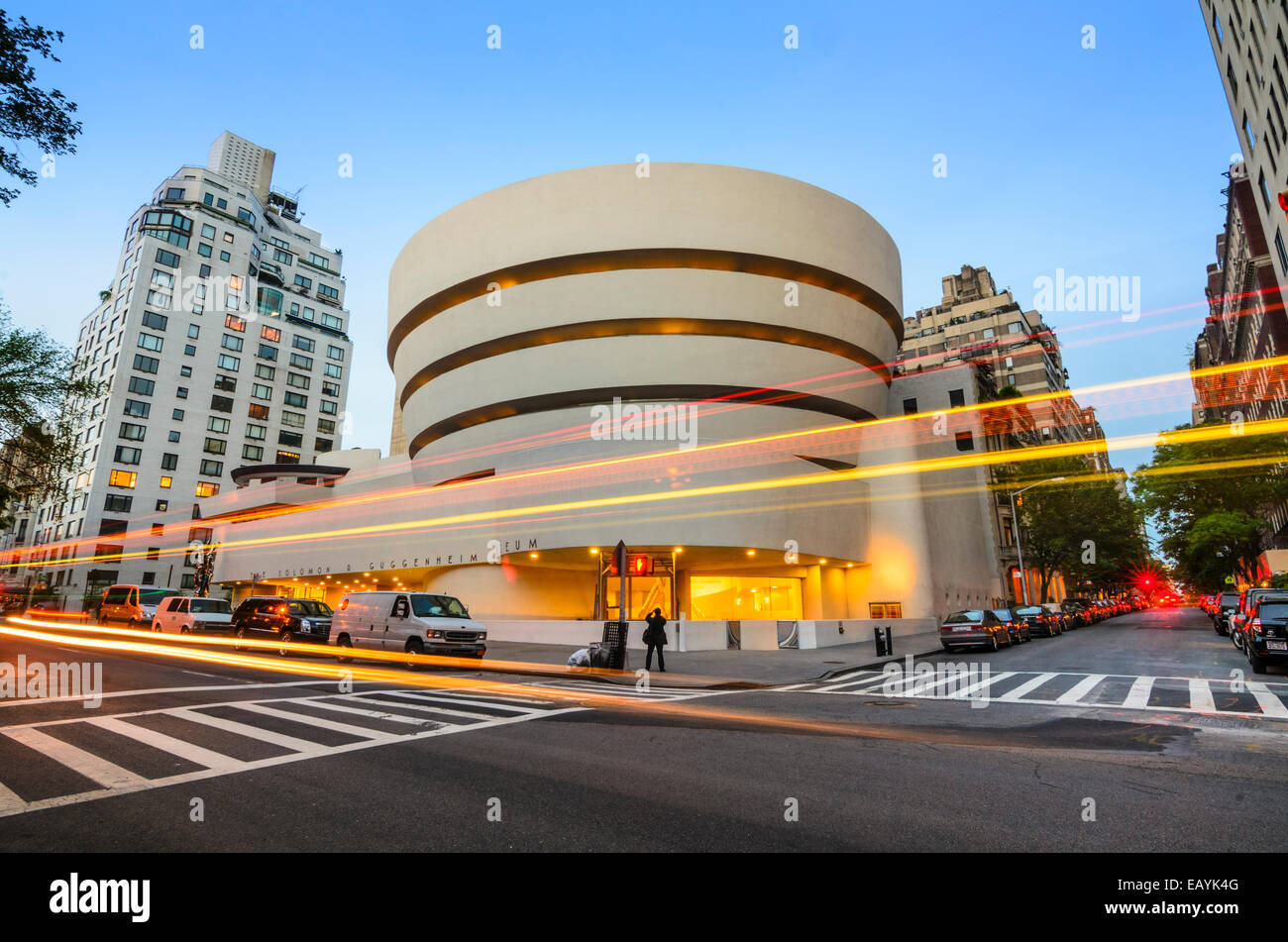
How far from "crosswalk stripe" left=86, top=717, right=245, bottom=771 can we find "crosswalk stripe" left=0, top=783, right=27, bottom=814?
4.75 ft

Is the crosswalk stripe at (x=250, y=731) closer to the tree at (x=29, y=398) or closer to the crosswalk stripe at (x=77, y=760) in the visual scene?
the crosswalk stripe at (x=77, y=760)

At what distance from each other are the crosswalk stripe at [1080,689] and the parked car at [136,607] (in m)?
37.7

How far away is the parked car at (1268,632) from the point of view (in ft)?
48.9

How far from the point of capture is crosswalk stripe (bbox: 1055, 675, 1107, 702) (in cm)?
1229

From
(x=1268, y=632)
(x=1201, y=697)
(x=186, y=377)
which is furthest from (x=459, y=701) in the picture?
(x=186, y=377)

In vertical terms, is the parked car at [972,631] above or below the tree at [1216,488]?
below

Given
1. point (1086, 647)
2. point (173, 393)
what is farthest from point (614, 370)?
point (173, 393)

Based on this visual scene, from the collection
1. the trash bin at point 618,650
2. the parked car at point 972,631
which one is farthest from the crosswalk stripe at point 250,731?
the parked car at point 972,631

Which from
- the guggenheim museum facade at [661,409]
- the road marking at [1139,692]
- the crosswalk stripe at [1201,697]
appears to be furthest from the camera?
the guggenheim museum facade at [661,409]

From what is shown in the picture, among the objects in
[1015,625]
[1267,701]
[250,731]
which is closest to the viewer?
[250,731]

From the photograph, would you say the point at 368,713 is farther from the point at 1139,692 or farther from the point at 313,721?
the point at 1139,692

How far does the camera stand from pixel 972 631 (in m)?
25.0

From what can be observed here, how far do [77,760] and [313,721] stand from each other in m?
2.86

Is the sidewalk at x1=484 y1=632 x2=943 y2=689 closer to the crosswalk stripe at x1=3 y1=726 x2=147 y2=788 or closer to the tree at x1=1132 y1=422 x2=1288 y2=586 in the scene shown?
the crosswalk stripe at x1=3 y1=726 x2=147 y2=788
